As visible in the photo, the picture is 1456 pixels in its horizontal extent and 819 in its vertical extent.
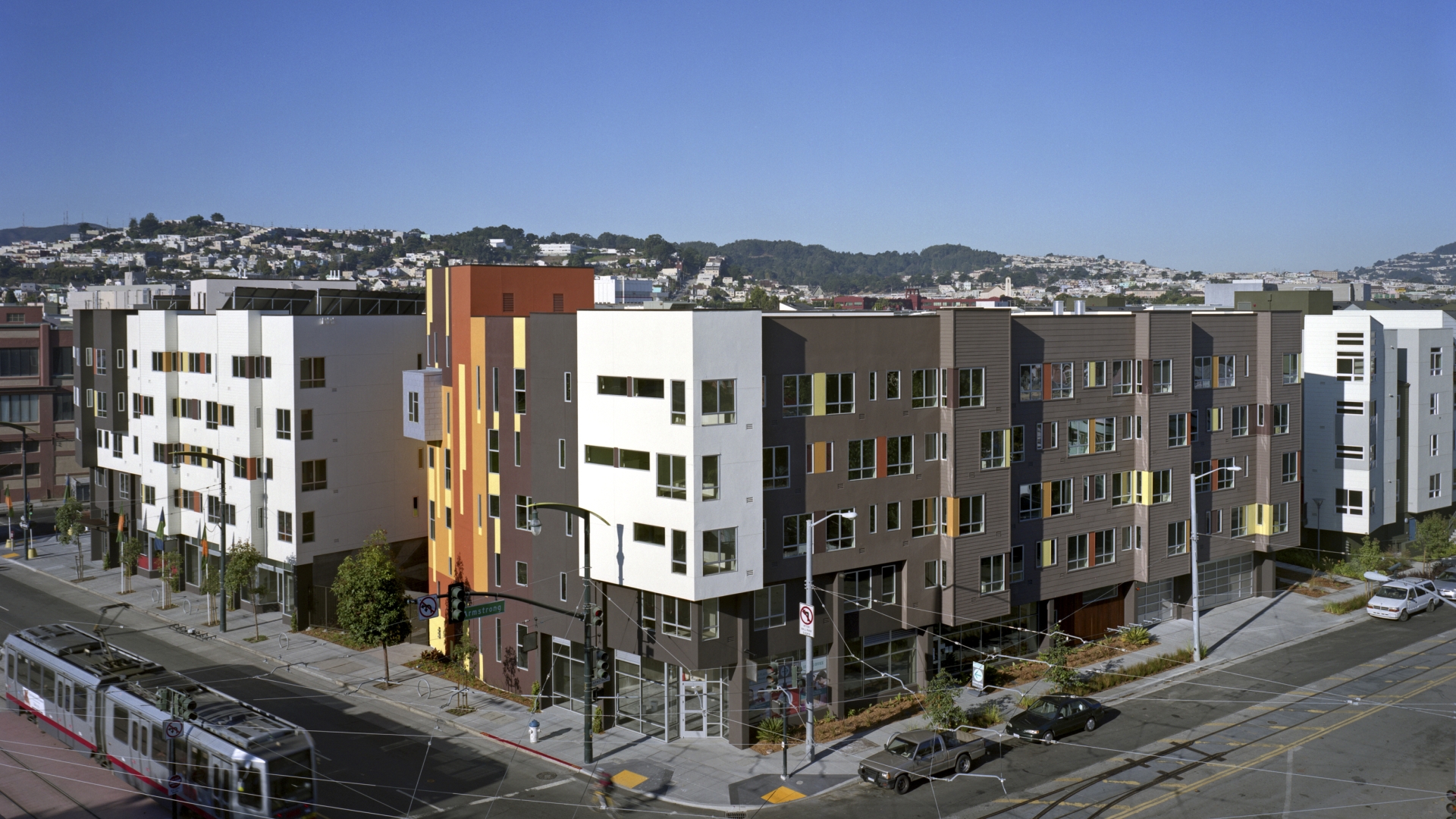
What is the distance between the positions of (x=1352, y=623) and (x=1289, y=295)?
2691 centimetres

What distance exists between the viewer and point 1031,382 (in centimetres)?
5275

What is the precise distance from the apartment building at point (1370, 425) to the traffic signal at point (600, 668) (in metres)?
49.4

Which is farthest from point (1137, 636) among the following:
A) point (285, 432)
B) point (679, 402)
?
point (285, 432)

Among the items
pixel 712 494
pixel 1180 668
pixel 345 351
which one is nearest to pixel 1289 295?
pixel 1180 668

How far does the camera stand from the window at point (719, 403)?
42250 millimetres

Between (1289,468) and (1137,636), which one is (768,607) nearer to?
(1137,636)

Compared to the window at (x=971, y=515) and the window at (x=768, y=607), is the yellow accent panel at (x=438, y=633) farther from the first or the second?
the window at (x=971, y=515)

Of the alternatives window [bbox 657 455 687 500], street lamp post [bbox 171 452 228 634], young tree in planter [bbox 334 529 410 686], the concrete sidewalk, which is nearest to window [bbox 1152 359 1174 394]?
the concrete sidewalk

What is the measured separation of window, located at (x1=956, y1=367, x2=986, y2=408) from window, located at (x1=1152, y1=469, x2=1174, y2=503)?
42.9 feet

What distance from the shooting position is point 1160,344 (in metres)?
56.6

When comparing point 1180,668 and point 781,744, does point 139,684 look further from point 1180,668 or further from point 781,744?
point 1180,668

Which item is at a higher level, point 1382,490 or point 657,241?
point 657,241

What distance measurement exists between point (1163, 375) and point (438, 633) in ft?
127

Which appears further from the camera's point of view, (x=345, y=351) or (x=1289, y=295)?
A: (x=1289, y=295)
